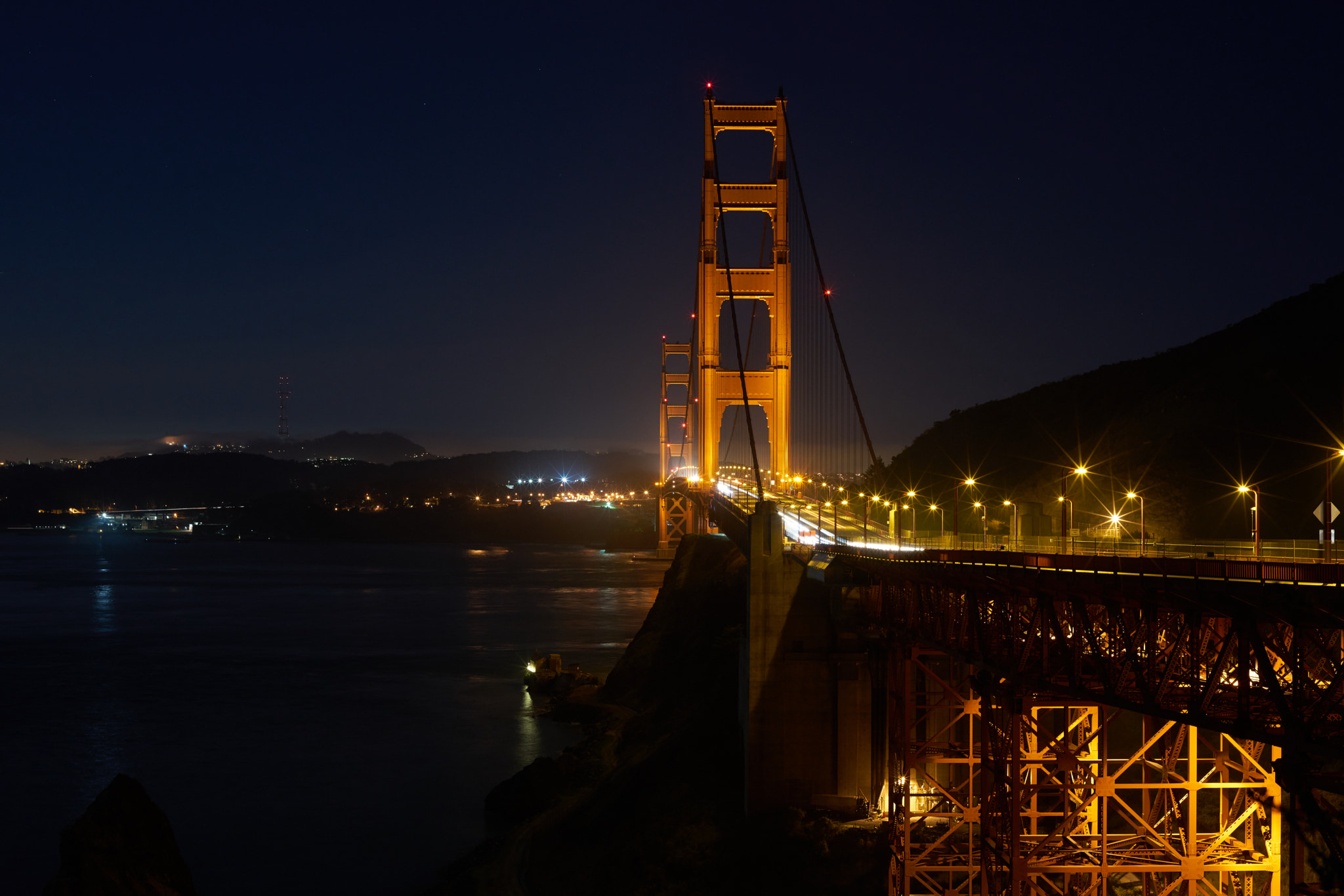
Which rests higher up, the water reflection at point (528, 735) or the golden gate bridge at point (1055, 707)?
the golden gate bridge at point (1055, 707)

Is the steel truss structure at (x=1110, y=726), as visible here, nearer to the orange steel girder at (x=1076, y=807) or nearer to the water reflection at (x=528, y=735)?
the orange steel girder at (x=1076, y=807)

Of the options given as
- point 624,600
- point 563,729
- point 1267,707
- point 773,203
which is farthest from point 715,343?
point 1267,707

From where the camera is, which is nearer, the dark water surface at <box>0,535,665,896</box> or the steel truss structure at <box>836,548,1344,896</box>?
the steel truss structure at <box>836,548,1344,896</box>

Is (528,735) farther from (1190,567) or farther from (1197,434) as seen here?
(1190,567)

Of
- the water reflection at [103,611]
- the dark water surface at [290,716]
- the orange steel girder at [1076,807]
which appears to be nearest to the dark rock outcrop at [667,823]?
the orange steel girder at [1076,807]

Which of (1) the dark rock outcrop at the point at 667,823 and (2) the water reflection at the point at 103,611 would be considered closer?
(1) the dark rock outcrop at the point at 667,823

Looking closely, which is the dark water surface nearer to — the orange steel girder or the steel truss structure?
the orange steel girder

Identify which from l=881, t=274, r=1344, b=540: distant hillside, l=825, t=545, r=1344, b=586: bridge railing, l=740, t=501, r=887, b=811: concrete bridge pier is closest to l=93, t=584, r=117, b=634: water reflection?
l=881, t=274, r=1344, b=540: distant hillside
